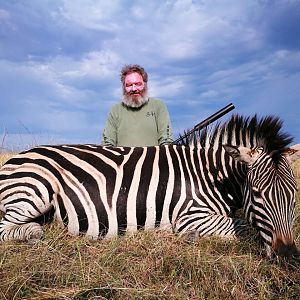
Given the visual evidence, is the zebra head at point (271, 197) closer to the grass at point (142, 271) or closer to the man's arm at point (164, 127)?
the grass at point (142, 271)

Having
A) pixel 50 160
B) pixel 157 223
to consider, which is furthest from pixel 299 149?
pixel 50 160

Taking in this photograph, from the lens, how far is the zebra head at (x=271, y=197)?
252cm

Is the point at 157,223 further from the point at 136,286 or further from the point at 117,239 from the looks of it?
the point at 136,286

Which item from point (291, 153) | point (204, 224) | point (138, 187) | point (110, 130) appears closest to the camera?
point (291, 153)

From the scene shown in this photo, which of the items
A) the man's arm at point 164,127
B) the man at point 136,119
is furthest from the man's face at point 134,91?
the man's arm at point 164,127

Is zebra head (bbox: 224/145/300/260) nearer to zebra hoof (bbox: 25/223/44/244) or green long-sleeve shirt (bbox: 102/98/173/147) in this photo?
zebra hoof (bbox: 25/223/44/244)

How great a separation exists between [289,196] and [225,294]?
88cm

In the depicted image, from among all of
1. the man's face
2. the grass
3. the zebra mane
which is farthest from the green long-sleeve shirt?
the grass

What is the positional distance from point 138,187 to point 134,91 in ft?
7.75

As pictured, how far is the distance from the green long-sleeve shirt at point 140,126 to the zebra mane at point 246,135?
3.58 ft

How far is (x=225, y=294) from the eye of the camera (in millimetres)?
2133

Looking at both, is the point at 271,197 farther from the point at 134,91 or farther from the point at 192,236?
the point at 134,91

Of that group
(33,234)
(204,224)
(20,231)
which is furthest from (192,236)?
(20,231)

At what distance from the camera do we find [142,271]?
7.82 feet
